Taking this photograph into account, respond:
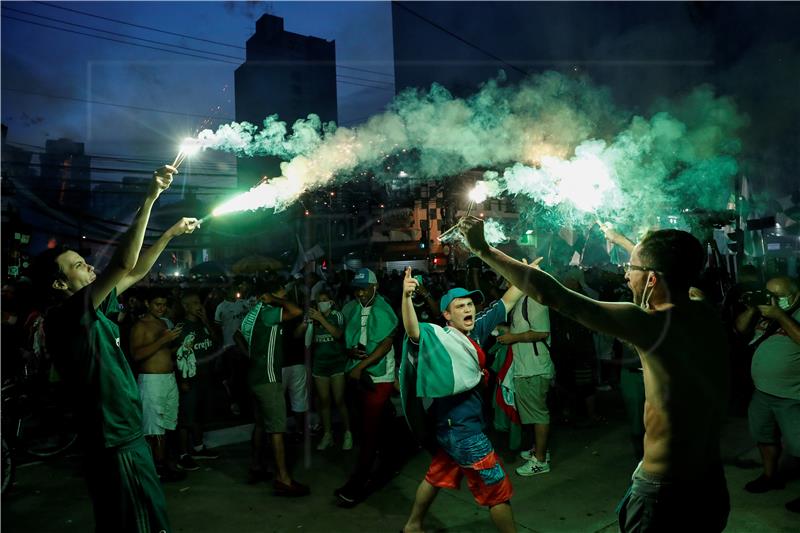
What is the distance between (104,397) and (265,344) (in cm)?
274

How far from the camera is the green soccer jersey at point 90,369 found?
9.27ft

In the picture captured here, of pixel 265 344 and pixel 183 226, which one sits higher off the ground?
pixel 183 226

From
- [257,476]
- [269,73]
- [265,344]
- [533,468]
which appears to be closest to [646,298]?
[533,468]

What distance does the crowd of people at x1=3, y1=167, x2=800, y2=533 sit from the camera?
2.40 meters

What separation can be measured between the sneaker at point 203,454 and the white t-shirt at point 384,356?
8.44ft

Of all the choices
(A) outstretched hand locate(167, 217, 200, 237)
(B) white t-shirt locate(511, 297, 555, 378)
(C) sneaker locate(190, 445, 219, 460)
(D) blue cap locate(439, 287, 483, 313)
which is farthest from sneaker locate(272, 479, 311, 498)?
(A) outstretched hand locate(167, 217, 200, 237)

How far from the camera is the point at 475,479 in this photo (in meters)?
3.84

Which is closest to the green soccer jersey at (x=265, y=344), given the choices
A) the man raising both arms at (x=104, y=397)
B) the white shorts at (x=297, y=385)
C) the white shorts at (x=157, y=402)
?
the white shorts at (x=157, y=402)

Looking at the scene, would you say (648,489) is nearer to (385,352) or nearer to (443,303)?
(443,303)

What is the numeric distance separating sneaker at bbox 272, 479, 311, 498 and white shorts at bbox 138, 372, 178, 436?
1.55m

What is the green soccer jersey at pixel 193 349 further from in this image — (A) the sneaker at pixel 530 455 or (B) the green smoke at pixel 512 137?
(A) the sneaker at pixel 530 455

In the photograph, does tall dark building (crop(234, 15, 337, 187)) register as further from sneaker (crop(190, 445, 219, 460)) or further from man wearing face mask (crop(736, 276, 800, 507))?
man wearing face mask (crop(736, 276, 800, 507))

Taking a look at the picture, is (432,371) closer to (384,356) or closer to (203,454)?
(384,356)

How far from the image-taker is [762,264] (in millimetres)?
13320
